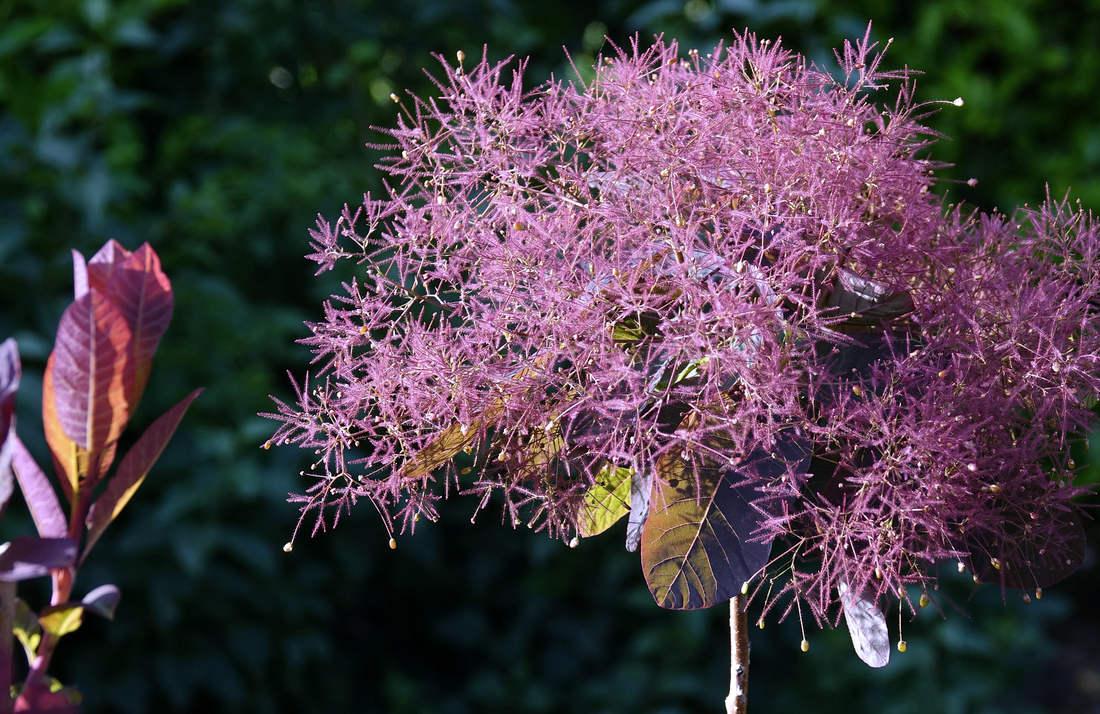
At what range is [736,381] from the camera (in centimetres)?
90

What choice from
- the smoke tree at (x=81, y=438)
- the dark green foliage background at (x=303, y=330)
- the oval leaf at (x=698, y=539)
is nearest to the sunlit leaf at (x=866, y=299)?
the oval leaf at (x=698, y=539)

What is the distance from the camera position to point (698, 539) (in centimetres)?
91

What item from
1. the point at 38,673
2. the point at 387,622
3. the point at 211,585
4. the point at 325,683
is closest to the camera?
the point at 38,673

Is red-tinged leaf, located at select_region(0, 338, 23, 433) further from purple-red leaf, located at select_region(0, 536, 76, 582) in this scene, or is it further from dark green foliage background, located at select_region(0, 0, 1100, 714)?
dark green foliage background, located at select_region(0, 0, 1100, 714)

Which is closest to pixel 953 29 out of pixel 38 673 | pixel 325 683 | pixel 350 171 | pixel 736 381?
pixel 350 171

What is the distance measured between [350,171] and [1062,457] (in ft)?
Result: 7.40

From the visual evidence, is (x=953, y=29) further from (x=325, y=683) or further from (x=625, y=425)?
(x=625, y=425)

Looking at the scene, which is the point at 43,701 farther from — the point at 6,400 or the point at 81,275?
the point at 81,275

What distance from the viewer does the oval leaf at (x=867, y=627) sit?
91cm

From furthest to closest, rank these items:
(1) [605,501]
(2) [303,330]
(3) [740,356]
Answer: (2) [303,330] < (1) [605,501] < (3) [740,356]

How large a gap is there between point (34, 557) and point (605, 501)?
18.9 inches

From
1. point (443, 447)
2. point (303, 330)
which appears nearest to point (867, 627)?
point (443, 447)

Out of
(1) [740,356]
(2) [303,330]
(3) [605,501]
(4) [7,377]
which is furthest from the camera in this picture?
(2) [303,330]

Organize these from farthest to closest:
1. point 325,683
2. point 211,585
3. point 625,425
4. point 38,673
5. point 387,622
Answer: point 387,622 < point 325,683 < point 211,585 < point 625,425 < point 38,673
